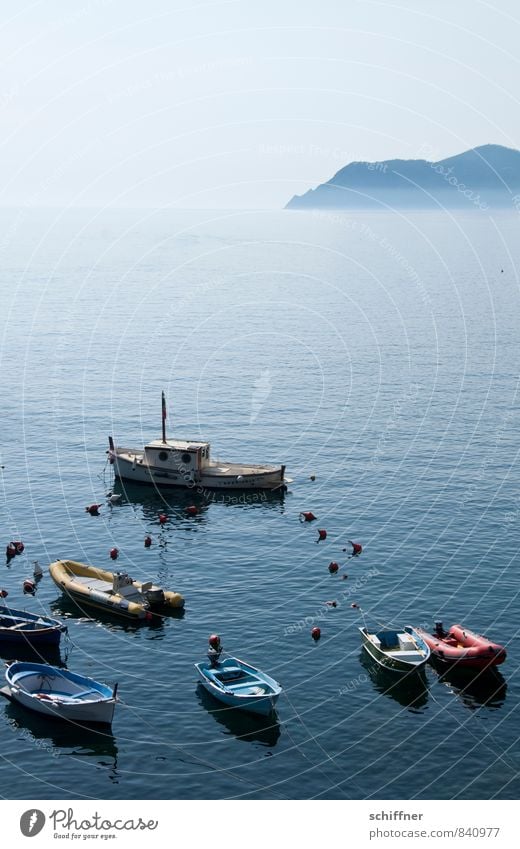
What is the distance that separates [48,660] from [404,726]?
3107 cm

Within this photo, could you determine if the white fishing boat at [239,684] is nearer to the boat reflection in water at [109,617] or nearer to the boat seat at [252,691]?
the boat seat at [252,691]

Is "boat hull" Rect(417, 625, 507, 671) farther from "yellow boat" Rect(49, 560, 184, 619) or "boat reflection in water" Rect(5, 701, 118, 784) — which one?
"boat reflection in water" Rect(5, 701, 118, 784)

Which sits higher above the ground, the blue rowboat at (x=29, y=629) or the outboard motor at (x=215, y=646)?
the blue rowboat at (x=29, y=629)

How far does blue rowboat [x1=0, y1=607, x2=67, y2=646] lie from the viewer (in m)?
92.4

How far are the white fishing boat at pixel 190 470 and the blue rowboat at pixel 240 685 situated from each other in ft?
170

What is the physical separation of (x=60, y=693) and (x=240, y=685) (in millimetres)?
13906

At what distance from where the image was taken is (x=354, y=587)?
107 meters

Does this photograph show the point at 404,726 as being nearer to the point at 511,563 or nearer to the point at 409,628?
the point at 409,628

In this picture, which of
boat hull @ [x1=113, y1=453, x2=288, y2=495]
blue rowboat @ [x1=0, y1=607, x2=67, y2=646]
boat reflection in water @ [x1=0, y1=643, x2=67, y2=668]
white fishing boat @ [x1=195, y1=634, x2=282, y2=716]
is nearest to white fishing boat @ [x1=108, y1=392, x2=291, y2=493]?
boat hull @ [x1=113, y1=453, x2=288, y2=495]

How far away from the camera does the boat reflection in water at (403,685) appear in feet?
277

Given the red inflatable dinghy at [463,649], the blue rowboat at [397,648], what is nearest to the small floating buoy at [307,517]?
the blue rowboat at [397,648]

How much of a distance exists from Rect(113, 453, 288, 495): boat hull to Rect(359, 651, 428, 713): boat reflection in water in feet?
165

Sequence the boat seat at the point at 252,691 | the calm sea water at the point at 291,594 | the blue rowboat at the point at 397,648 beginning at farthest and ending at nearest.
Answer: the blue rowboat at the point at 397,648 < the boat seat at the point at 252,691 < the calm sea water at the point at 291,594
